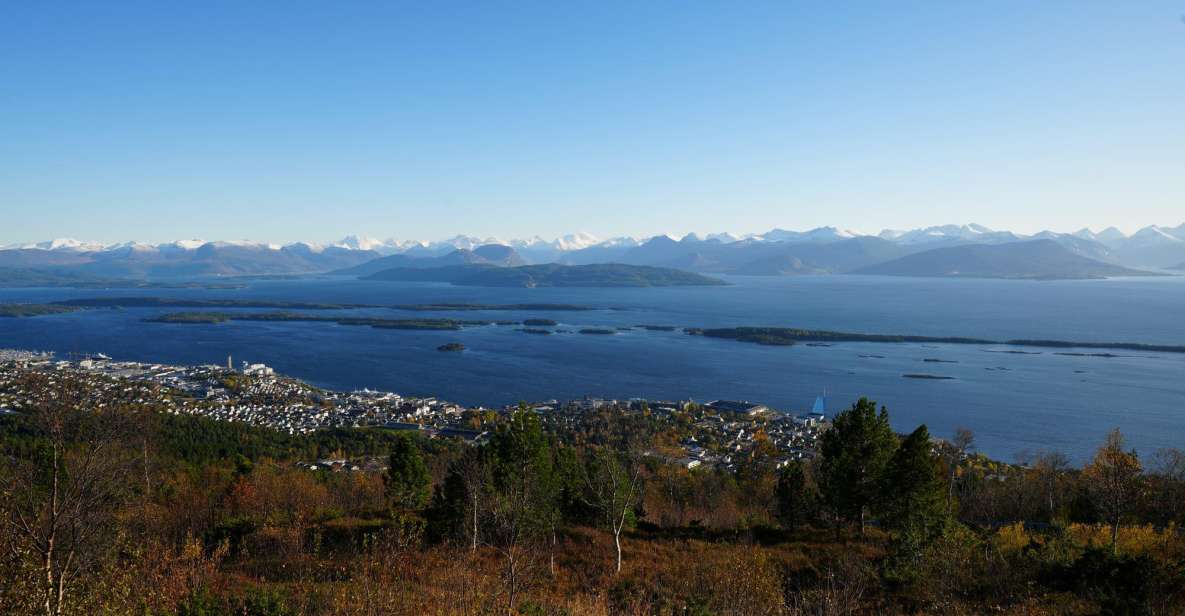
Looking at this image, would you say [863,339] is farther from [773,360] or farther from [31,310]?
[31,310]

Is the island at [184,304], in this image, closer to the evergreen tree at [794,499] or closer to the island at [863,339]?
the island at [863,339]

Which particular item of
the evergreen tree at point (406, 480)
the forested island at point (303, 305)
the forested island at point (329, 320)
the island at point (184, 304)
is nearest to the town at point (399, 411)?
the evergreen tree at point (406, 480)

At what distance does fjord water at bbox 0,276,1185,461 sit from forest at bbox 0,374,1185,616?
12455mm

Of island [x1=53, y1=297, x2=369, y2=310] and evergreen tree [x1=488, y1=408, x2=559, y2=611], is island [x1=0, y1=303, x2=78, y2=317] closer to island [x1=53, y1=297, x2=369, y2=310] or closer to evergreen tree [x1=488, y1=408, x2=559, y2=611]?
island [x1=53, y1=297, x2=369, y2=310]

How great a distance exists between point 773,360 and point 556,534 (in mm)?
32046

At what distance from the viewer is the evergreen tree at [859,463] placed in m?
9.16

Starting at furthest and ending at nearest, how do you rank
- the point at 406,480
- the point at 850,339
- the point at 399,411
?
the point at 850,339
the point at 399,411
the point at 406,480

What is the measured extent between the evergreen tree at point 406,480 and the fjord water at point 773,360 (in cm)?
1625

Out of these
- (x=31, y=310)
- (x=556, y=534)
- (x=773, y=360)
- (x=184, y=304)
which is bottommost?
(x=773, y=360)

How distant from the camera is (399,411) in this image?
25062mm

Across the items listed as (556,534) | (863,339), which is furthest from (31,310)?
(863,339)

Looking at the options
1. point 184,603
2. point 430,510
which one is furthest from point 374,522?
point 184,603

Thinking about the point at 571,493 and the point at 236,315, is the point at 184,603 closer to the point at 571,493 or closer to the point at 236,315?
the point at 571,493

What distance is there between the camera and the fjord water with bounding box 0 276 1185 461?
1004 inches
